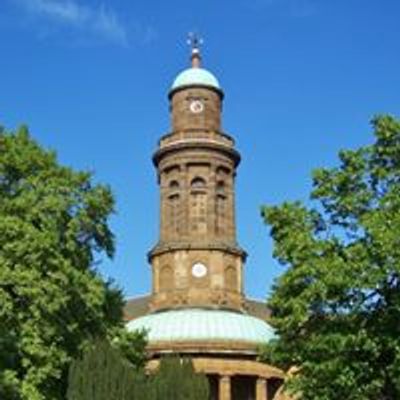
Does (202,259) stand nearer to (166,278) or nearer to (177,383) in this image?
(166,278)

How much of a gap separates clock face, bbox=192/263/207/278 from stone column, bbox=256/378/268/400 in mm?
7635

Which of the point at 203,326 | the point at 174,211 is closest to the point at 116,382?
the point at 203,326

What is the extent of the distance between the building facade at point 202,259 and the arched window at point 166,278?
58 mm

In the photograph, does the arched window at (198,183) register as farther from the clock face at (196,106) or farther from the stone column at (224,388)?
the stone column at (224,388)

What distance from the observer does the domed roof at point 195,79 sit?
6550 cm

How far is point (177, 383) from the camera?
29.9 metres

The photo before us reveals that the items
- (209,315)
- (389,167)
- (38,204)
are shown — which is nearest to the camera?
(389,167)

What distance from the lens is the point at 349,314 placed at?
1232 inches

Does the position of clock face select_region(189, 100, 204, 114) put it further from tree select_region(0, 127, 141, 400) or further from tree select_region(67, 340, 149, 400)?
tree select_region(67, 340, 149, 400)

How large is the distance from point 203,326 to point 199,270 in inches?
196

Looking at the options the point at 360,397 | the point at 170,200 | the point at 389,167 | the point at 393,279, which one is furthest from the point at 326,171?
the point at 170,200

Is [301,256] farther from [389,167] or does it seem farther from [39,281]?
[39,281]

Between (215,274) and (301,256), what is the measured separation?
29845 mm

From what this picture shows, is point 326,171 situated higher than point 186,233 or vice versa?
point 186,233
